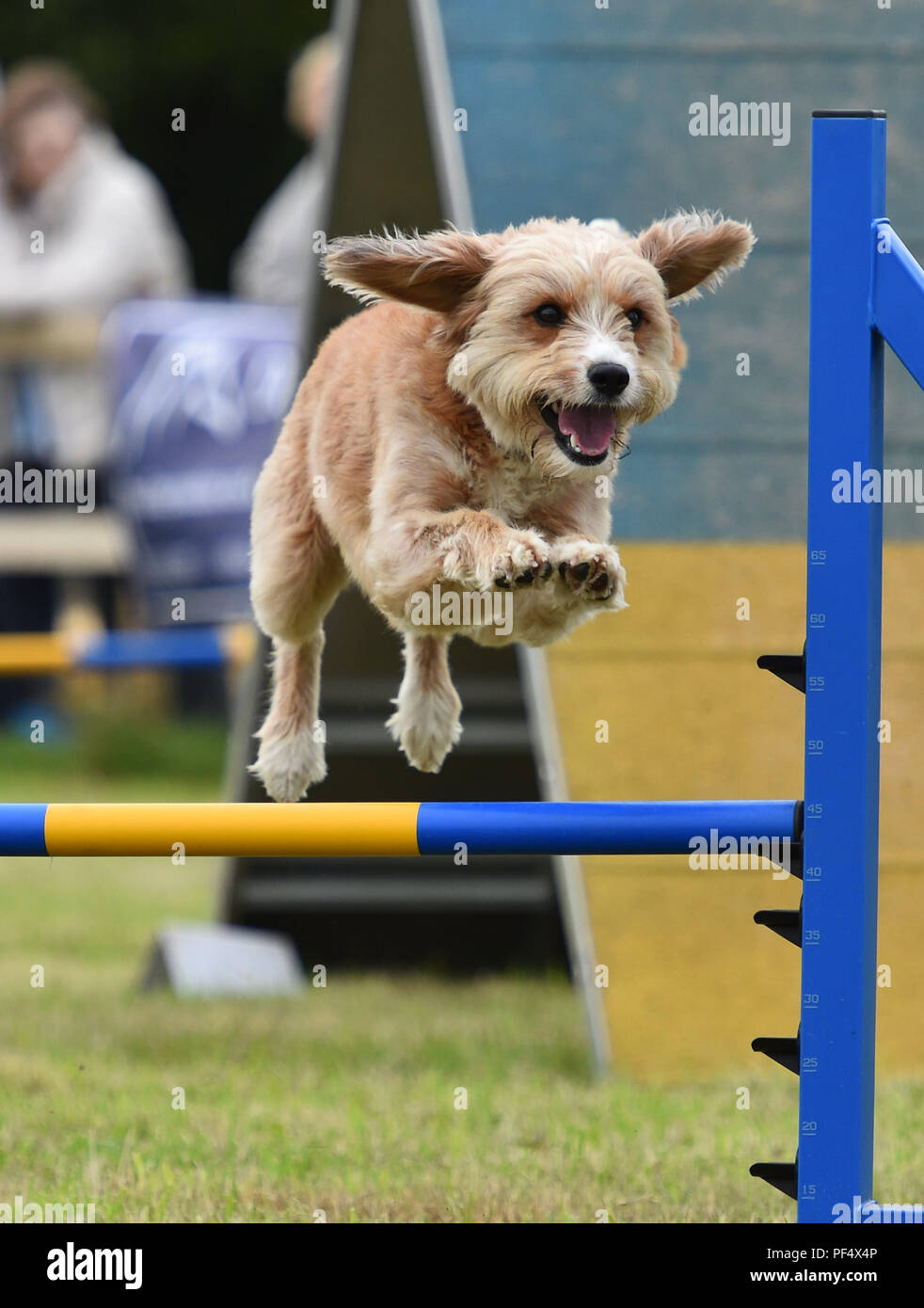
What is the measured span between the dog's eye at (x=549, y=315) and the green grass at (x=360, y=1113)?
63.3 inches

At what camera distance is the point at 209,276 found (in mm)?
15711

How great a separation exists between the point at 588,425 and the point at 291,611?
53cm

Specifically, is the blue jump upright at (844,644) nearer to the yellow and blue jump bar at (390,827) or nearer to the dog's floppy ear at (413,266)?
the yellow and blue jump bar at (390,827)

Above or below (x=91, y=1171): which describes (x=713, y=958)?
above

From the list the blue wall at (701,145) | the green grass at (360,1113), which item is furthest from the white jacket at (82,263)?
the blue wall at (701,145)

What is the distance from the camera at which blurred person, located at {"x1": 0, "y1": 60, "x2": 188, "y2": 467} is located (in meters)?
9.46

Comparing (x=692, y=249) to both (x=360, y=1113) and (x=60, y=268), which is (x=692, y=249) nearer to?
(x=360, y=1113)

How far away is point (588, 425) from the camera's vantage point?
2.46m

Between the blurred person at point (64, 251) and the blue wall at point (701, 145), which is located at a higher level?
the blurred person at point (64, 251)

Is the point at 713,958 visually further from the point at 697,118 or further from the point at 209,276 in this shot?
the point at 209,276

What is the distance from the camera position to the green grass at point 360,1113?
355 cm

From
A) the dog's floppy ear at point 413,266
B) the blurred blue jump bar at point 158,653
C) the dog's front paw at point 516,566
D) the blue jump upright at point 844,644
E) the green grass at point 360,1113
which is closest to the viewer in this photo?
the dog's front paw at point 516,566
